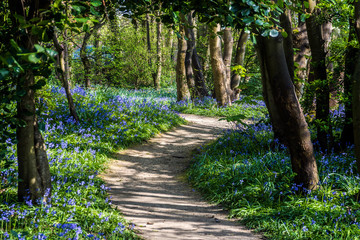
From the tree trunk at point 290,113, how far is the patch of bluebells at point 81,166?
2.47m

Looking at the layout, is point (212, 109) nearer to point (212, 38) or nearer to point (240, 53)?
point (240, 53)

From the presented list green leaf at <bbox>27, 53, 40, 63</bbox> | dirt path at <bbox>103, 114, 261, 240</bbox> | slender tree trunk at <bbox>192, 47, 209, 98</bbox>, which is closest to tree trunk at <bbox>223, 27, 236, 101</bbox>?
slender tree trunk at <bbox>192, 47, 209, 98</bbox>

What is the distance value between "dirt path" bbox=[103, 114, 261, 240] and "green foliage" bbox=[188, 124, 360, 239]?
0.25m

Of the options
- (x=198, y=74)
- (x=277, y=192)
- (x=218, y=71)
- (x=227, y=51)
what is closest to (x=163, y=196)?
(x=277, y=192)

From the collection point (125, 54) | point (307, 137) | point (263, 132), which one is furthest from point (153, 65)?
point (307, 137)

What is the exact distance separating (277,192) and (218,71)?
9.06 metres

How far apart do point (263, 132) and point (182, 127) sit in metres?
3.65

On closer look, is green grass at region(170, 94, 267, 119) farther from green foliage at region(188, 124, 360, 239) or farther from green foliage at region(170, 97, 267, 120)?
green foliage at region(188, 124, 360, 239)

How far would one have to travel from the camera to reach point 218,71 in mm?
13367

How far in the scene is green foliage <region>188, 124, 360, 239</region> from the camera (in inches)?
155

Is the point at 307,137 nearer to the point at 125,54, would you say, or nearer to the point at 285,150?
the point at 285,150

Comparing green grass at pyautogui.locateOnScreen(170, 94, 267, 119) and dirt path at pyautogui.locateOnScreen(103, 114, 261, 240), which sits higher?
green grass at pyautogui.locateOnScreen(170, 94, 267, 119)

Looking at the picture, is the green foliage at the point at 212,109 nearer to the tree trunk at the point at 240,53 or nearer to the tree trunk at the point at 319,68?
the tree trunk at the point at 240,53

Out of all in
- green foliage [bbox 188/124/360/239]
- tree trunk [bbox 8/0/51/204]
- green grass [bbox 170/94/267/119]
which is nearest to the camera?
tree trunk [bbox 8/0/51/204]
